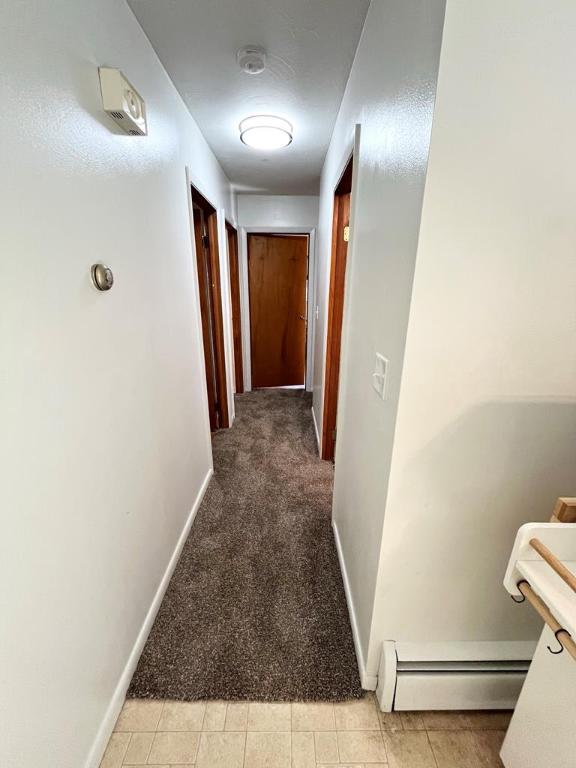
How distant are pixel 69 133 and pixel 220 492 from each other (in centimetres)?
201

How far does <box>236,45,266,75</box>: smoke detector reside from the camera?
53.1 inches

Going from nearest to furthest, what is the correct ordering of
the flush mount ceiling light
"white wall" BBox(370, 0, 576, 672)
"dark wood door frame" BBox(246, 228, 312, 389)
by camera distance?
"white wall" BBox(370, 0, 576, 672) < the flush mount ceiling light < "dark wood door frame" BBox(246, 228, 312, 389)

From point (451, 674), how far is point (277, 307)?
3743mm

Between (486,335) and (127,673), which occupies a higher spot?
(486,335)

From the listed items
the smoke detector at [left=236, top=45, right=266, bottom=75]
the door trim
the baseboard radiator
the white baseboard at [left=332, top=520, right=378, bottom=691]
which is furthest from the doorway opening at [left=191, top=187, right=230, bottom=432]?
the baseboard radiator

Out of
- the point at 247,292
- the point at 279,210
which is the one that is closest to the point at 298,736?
the point at 247,292

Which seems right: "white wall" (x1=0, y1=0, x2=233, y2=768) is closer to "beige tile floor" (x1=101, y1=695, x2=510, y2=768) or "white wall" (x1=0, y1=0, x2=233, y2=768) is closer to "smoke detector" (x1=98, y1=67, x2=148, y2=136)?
"smoke detector" (x1=98, y1=67, x2=148, y2=136)

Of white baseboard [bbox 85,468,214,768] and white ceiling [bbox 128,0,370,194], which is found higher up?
white ceiling [bbox 128,0,370,194]

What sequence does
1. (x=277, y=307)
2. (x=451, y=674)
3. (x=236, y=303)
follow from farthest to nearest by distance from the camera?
(x=277, y=307) → (x=236, y=303) → (x=451, y=674)

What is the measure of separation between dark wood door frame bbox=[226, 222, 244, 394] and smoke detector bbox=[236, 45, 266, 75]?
6.63 feet

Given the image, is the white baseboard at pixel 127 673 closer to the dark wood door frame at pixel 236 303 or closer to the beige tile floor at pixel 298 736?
the beige tile floor at pixel 298 736

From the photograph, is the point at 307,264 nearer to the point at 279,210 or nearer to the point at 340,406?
the point at 279,210

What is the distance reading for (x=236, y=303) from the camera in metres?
4.00

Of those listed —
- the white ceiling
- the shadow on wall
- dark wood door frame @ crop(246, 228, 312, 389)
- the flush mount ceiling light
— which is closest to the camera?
the shadow on wall
